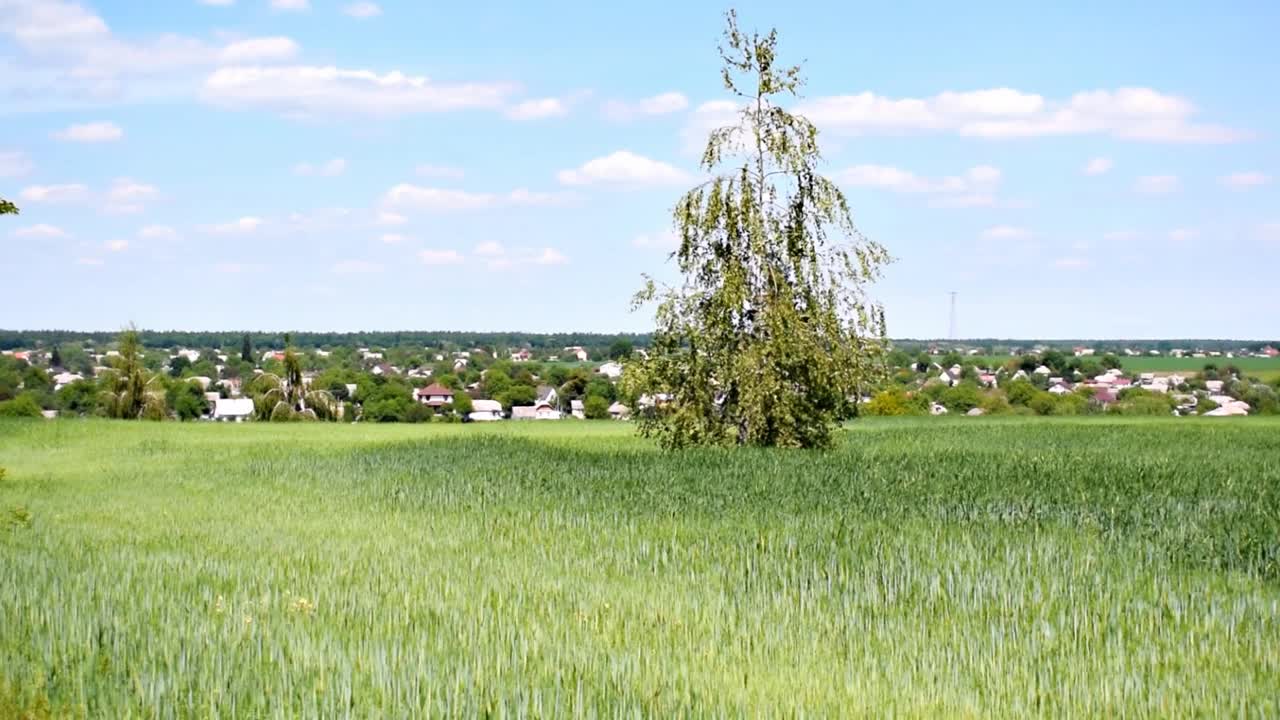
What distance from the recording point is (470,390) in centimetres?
9456

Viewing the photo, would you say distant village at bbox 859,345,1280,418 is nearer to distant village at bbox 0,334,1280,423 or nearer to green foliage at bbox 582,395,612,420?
distant village at bbox 0,334,1280,423

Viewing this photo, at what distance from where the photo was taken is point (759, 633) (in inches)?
355

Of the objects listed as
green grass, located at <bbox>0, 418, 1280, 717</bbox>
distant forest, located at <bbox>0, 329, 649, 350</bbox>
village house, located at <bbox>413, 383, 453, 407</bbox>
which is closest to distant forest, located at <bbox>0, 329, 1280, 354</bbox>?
distant forest, located at <bbox>0, 329, 649, 350</bbox>

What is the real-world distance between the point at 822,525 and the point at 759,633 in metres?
5.43

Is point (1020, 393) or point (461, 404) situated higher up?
point (1020, 393)

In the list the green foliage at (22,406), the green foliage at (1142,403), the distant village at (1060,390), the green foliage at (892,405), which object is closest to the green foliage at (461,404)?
the green foliage at (22,406)

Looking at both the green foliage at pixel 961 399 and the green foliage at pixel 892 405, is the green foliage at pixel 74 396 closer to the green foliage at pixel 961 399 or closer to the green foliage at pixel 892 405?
the green foliage at pixel 892 405

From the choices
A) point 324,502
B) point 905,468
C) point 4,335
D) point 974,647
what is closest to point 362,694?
point 974,647

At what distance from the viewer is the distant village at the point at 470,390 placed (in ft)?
207

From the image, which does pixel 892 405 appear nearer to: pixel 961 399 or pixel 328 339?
pixel 961 399

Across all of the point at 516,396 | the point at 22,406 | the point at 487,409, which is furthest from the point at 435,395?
the point at 22,406

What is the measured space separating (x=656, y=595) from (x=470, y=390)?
85.3m

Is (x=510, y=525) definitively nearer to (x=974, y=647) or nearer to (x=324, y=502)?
(x=324, y=502)

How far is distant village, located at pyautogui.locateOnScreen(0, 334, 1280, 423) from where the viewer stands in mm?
62969
